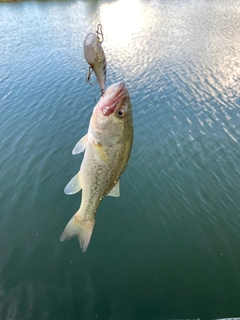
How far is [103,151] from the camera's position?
294cm

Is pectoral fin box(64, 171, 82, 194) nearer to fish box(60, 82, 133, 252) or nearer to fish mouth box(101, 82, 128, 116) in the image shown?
fish box(60, 82, 133, 252)

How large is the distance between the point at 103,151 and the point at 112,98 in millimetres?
613

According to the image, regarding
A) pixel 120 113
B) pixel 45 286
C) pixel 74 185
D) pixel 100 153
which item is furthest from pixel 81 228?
pixel 45 286

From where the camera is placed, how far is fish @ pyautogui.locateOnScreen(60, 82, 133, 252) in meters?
2.70

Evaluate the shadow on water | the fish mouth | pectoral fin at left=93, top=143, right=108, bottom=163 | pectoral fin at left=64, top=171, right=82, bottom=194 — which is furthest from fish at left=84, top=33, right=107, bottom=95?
the shadow on water

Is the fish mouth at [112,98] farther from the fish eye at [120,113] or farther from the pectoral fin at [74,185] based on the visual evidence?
the pectoral fin at [74,185]

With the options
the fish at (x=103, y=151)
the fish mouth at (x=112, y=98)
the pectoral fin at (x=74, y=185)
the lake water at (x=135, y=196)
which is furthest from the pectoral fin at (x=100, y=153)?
the lake water at (x=135, y=196)

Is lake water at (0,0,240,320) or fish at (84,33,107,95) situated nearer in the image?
fish at (84,33,107,95)

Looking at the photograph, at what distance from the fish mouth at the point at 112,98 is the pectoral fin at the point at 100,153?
0.38 metres

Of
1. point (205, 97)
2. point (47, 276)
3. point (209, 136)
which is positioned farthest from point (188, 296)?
point (205, 97)

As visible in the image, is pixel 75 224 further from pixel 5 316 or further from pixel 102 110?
pixel 5 316

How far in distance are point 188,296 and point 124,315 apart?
1702 millimetres

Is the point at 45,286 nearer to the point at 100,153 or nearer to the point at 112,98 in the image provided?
the point at 100,153

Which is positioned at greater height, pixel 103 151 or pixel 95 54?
pixel 95 54
